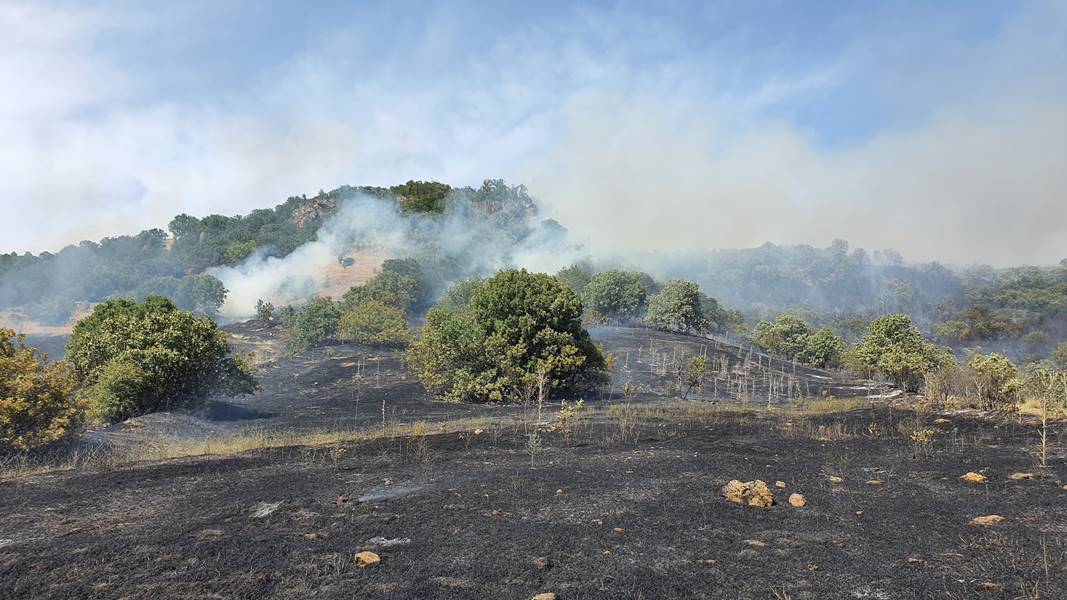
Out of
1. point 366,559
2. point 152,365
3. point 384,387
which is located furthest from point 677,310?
point 366,559

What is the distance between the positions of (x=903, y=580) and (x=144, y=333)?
88.2 feet

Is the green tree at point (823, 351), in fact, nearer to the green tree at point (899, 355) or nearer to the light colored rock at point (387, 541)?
the green tree at point (899, 355)

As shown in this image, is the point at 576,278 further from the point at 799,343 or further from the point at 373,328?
the point at 373,328

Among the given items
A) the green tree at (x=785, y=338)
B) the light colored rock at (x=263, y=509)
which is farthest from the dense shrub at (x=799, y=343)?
the light colored rock at (x=263, y=509)

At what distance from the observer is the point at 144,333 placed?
25.5m

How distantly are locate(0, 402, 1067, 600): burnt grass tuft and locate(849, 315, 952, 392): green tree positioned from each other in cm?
2166

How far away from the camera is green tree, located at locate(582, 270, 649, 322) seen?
260 feet

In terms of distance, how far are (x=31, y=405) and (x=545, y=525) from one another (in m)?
14.9

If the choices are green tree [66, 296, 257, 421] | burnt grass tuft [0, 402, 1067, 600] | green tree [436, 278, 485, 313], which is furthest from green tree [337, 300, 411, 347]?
burnt grass tuft [0, 402, 1067, 600]

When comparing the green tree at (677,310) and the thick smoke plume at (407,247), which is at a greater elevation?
the thick smoke plume at (407,247)

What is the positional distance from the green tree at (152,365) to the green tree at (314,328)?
3320 centimetres

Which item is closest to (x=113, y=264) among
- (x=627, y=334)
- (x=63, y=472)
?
(x=627, y=334)

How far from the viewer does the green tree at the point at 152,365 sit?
2367cm

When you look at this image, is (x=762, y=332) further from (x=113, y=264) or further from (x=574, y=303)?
(x=113, y=264)
